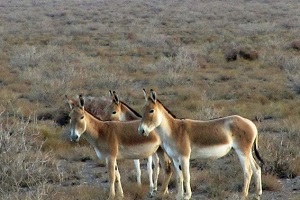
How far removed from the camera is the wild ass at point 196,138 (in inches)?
311

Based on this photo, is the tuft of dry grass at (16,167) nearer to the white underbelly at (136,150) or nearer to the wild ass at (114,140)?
the wild ass at (114,140)

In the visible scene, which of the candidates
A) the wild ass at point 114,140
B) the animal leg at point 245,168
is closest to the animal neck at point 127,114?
the wild ass at point 114,140

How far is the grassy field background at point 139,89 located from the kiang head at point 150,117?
4.90ft

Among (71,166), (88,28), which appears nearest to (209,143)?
(71,166)

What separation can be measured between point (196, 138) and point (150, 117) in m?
0.83

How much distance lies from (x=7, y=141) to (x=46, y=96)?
890 centimetres

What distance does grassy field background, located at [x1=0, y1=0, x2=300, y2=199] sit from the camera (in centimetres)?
906

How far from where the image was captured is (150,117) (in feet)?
25.0

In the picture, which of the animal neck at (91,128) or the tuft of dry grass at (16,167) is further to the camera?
the animal neck at (91,128)

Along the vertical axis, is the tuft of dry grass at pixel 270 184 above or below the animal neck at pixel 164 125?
below

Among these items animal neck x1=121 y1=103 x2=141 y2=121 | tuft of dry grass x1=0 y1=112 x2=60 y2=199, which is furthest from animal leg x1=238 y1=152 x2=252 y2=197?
tuft of dry grass x1=0 y1=112 x2=60 y2=199

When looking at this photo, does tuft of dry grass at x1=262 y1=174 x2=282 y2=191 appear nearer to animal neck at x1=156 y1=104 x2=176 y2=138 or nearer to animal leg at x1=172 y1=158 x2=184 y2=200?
animal leg at x1=172 y1=158 x2=184 y2=200

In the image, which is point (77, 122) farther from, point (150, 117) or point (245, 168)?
point (245, 168)

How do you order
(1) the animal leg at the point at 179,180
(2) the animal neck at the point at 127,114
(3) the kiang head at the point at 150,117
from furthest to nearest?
(2) the animal neck at the point at 127,114
(1) the animal leg at the point at 179,180
(3) the kiang head at the point at 150,117
